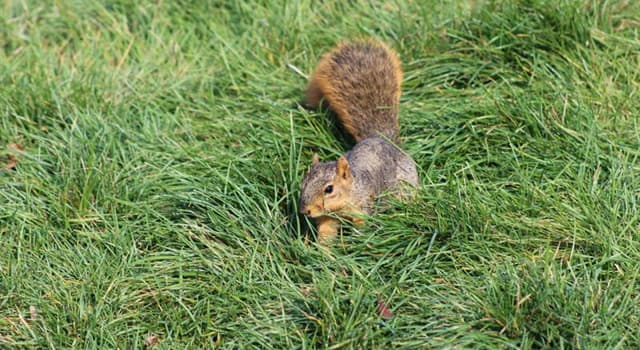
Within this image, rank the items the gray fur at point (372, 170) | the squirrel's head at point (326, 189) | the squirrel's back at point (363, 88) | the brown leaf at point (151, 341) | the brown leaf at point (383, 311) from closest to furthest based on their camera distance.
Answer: the brown leaf at point (383, 311), the brown leaf at point (151, 341), the squirrel's head at point (326, 189), the gray fur at point (372, 170), the squirrel's back at point (363, 88)

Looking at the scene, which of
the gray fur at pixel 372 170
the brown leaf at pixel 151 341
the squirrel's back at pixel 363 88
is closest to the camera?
the brown leaf at pixel 151 341

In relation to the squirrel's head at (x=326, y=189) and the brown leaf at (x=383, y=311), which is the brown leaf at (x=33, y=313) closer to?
the squirrel's head at (x=326, y=189)

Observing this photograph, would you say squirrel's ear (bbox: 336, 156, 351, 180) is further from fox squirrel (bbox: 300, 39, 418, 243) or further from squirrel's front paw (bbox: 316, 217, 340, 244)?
squirrel's front paw (bbox: 316, 217, 340, 244)

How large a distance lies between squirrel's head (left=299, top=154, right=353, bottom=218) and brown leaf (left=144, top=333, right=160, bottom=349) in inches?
23.5

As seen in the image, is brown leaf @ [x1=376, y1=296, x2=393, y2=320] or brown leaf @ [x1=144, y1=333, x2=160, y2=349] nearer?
brown leaf @ [x1=376, y1=296, x2=393, y2=320]

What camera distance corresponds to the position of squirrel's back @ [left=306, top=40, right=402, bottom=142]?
358cm

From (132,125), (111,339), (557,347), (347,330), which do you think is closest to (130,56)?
(132,125)

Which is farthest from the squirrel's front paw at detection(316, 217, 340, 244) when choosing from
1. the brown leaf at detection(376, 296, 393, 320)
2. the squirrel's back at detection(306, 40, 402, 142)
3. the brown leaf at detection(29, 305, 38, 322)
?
the brown leaf at detection(29, 305, 38, 322)

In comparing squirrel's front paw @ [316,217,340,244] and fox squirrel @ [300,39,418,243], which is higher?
fox squirrel @ [300,39,418,243]

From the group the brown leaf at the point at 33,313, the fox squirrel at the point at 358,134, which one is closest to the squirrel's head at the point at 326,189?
the fox squirrel at the point at 358,134

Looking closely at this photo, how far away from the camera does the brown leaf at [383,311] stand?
2.75m

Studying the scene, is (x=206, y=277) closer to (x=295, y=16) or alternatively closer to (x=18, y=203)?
(x=18, y=203)

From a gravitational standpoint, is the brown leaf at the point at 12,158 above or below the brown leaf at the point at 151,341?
above

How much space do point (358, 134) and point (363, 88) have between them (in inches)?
6.9
